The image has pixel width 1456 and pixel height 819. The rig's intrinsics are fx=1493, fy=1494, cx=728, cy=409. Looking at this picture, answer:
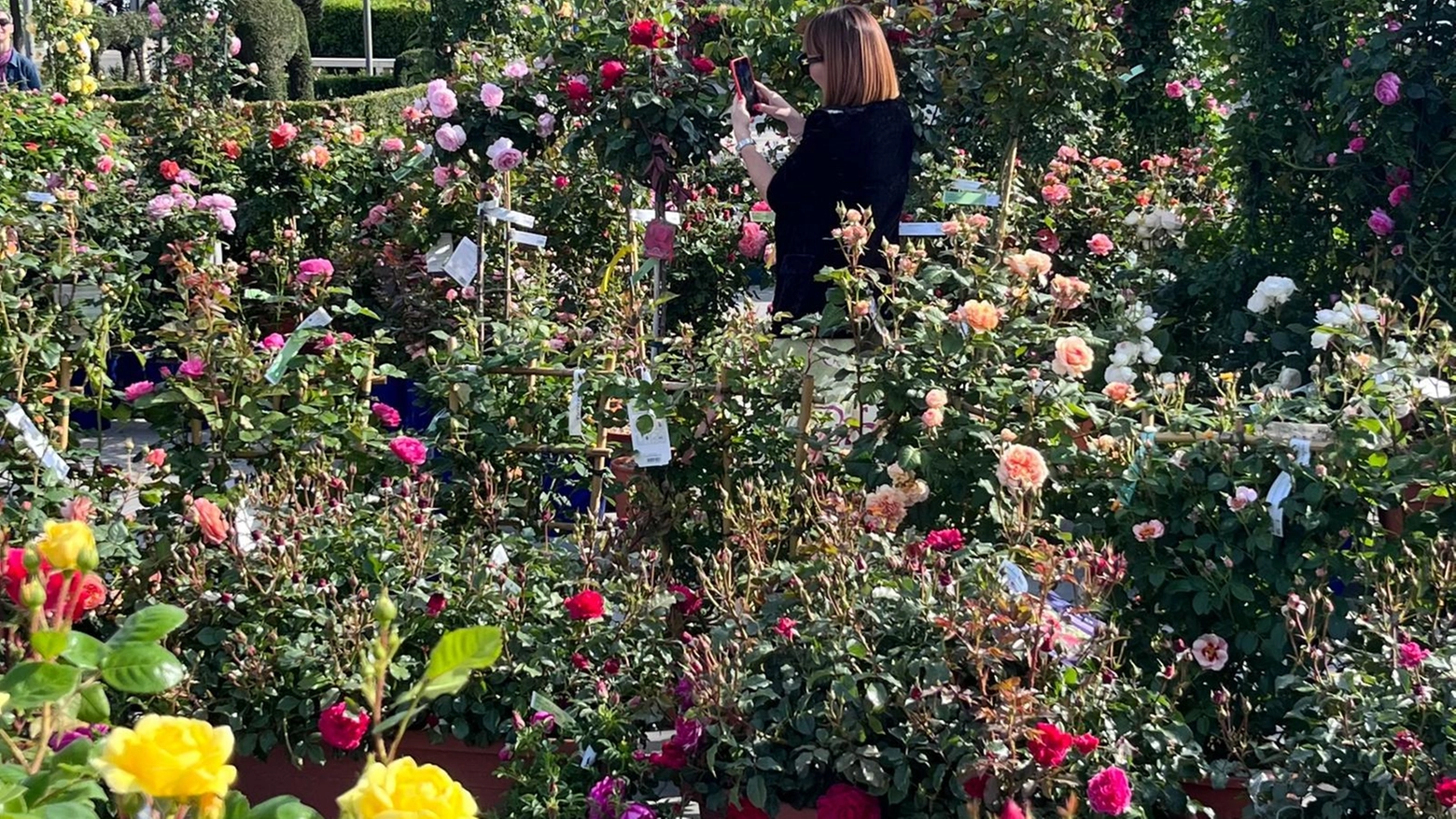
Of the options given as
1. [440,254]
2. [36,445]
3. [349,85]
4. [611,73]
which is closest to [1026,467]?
[36,445]

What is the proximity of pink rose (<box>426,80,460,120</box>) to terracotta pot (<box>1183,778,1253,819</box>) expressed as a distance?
3.15 meters

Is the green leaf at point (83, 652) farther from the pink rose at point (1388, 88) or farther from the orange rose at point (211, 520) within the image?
the pink rose at point (1388, 88)

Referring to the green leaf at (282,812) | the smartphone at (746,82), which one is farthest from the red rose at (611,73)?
the green leaf at (282,812)

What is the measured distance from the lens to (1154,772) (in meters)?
2.03

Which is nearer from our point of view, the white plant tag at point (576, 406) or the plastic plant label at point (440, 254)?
the white plant tag at point (576, 406)

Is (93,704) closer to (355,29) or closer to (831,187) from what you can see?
(831,187)

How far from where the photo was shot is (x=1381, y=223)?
388 centimetres

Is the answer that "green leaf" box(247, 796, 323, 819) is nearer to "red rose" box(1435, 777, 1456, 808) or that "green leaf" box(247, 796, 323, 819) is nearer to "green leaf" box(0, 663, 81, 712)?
"green leaf" box(0, 663, 81, 712)

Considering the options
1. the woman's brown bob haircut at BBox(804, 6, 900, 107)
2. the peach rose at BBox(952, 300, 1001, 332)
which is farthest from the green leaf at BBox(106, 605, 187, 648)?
the woman's brown bob haircut at BBox(804, 6, 900, 107)

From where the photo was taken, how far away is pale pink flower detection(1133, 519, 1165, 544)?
238 centimetres

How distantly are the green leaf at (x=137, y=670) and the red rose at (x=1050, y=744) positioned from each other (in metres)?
1.17

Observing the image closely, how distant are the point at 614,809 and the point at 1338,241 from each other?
3.02 m

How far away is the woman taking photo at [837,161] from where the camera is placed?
3520mm

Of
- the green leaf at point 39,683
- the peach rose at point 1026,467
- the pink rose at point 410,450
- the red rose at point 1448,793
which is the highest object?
the green leaf at point 39,683
